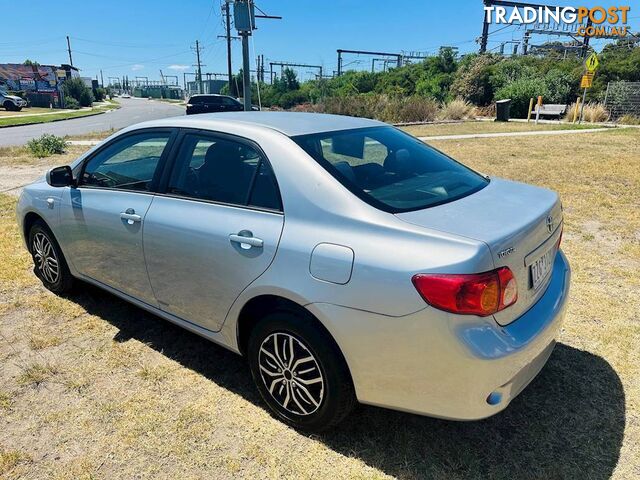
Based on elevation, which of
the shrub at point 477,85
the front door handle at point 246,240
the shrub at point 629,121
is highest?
the shrub at point 477,85

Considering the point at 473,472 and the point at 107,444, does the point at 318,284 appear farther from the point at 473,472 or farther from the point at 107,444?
the point at 107,444

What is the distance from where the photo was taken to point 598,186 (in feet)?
26.7

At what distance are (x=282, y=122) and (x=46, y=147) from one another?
13819mm

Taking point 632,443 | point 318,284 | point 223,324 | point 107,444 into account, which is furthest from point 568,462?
point 107,444

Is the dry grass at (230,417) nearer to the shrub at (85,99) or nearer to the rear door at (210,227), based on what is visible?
the rear door at (210,227)

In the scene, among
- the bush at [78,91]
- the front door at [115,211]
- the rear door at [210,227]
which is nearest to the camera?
the rear door at [210,227]

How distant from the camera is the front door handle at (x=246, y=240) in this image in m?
2.51

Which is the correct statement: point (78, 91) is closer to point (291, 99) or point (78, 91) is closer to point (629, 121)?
point (291, 99)

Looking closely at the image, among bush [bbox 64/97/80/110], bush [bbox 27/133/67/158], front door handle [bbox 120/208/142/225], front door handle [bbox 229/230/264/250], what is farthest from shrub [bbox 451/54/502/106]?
bush [bbox 64/97/80/110]

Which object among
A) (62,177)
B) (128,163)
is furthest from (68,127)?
(128,163)

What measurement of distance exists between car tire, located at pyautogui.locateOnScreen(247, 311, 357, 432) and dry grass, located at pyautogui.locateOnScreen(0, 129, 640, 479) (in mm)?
151

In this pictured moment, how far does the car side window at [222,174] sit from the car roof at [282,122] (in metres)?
0.14

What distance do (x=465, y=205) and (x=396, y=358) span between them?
35.8 inches

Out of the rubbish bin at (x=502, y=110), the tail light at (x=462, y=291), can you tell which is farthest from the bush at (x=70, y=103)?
the tail light at (x=462, y=291)
